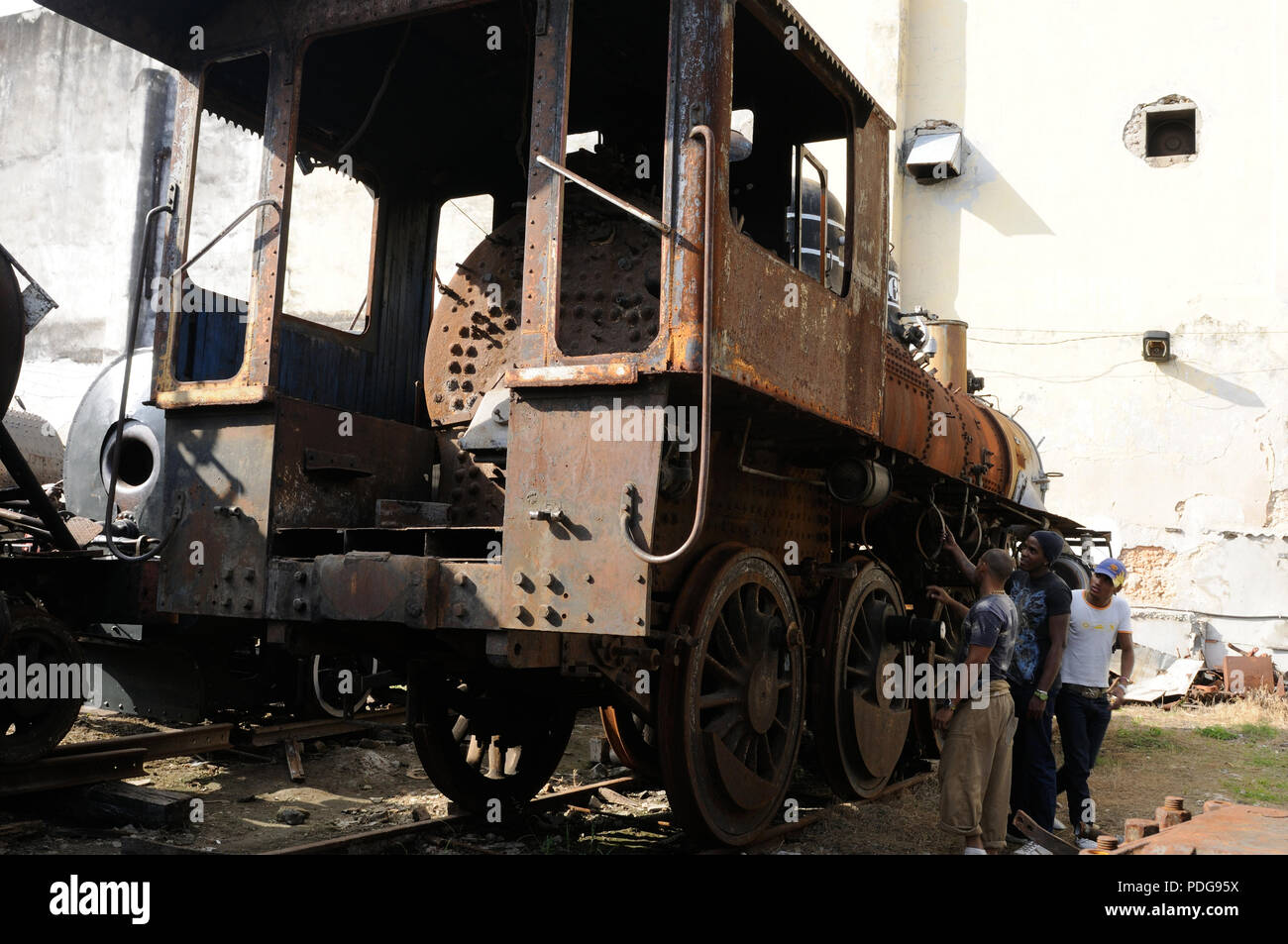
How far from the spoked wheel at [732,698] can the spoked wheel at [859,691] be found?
0.68m

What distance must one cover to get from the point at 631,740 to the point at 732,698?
1.37 m

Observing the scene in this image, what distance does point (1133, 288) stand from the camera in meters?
16.9

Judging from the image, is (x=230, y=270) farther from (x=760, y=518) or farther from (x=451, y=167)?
(x=760, y=518)

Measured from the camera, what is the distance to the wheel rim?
6.18 m

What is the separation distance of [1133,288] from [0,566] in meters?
15.3

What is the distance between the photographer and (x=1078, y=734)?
6.70 m

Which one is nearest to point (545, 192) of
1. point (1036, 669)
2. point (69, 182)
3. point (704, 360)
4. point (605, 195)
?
point (605, 195)

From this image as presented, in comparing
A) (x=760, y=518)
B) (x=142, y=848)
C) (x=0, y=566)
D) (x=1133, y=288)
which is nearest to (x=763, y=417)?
(x=760, y=518)

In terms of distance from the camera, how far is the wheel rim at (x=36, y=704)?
6.18m

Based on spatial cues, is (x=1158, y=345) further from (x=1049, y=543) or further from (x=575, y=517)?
(x=575, y=517)

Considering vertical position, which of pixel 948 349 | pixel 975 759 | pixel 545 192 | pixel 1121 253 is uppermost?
pixel 1121 253

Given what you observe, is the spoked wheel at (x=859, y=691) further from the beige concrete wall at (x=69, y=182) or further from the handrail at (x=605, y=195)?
the beige concrete wall at (x=69, y=182)

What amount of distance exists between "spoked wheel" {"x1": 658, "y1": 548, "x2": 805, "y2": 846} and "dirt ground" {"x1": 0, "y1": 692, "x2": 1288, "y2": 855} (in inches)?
18.5

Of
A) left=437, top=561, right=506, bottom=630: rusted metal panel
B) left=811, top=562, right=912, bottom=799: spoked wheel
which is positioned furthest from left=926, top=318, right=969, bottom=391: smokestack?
left=437, top=561, right=506, bottom=630: rusted metal panel
